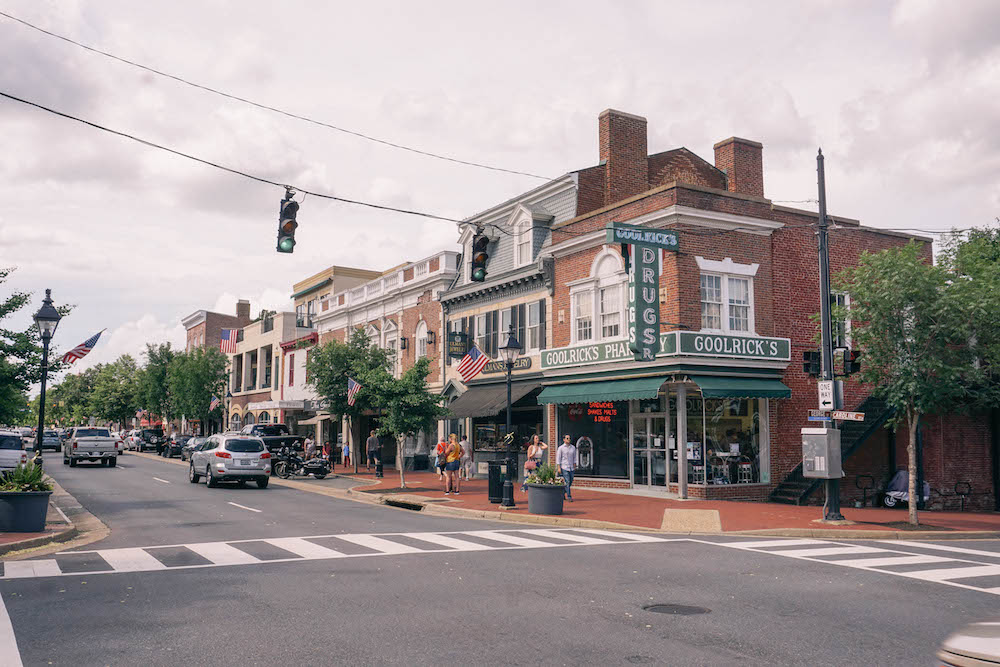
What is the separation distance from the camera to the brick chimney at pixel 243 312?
83.8m

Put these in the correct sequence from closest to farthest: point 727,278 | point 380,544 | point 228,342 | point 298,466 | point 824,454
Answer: point 380,544, point 824,454, point 727,278, point 298,466, point 228,342

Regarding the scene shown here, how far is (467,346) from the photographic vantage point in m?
32.7

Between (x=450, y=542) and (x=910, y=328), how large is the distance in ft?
37.9

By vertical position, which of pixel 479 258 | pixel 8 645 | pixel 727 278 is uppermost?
pixel 727 278

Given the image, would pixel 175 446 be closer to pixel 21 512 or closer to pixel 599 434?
pixel 599 434

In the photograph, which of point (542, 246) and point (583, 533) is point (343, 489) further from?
point (583, 533)

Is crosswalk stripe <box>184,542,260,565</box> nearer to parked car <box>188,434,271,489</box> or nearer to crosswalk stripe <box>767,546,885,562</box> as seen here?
crosswalk stripe <box>767,546,885,562</box>

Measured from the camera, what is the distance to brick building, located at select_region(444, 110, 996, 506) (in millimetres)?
22672

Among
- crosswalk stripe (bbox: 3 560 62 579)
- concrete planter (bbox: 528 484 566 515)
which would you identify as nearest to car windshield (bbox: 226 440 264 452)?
concrete planter (bbox: 528 484 566 515)

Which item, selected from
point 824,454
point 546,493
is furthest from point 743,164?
point 546,493

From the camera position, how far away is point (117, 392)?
301ft

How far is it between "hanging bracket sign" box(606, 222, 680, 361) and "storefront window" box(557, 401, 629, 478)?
383 cm

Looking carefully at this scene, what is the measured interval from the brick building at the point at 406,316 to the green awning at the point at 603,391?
313 inches

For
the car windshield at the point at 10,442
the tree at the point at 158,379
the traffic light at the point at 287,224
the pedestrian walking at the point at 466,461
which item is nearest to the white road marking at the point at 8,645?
the traffic light at the point at 287,224
